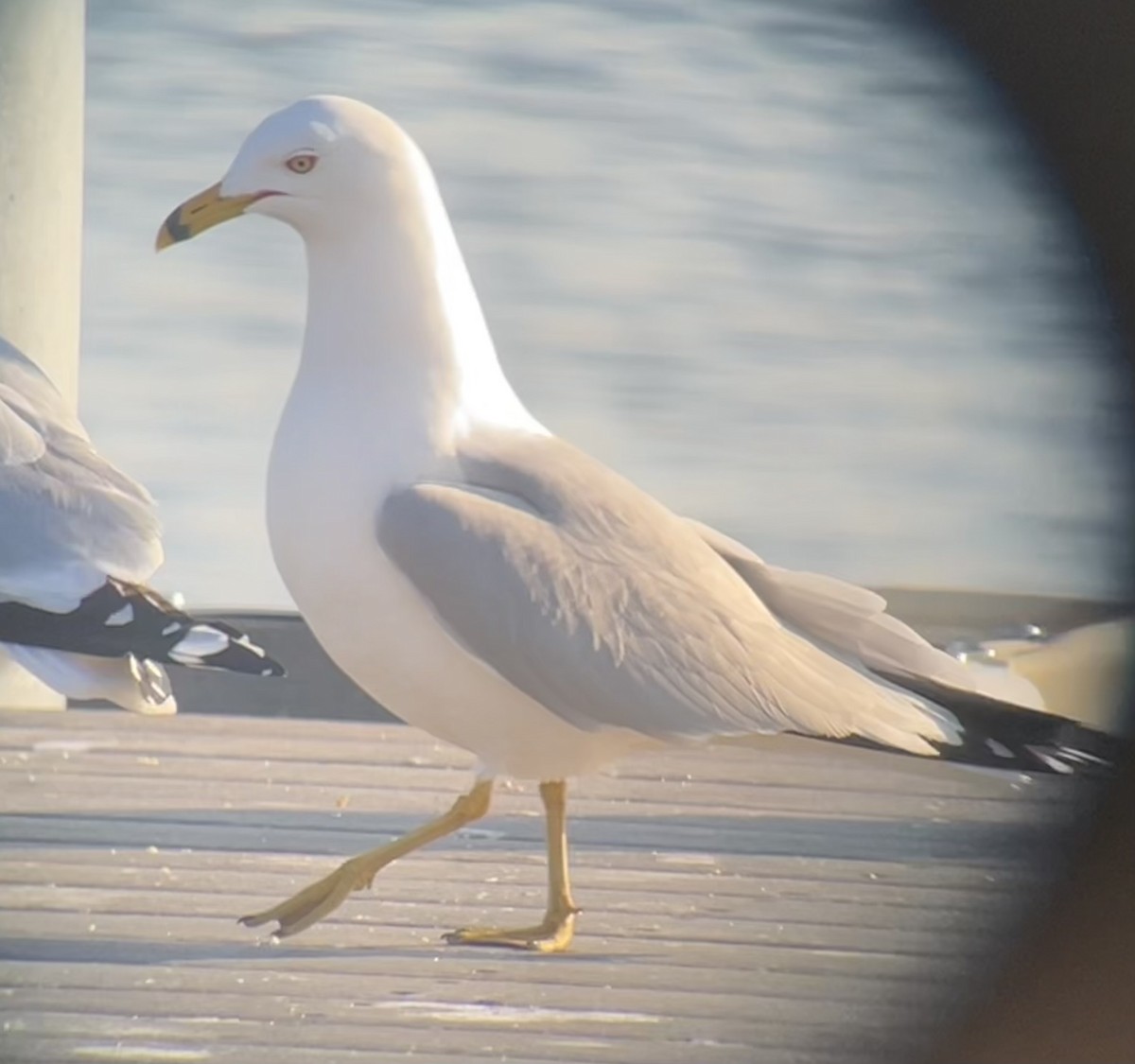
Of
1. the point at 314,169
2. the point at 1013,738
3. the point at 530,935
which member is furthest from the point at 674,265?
the point at 530,935

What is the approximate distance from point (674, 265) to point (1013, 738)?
57cm

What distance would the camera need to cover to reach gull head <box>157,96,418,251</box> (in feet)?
6.06

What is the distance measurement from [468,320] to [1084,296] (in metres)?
0.64

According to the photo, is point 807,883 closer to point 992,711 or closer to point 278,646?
point 992,711

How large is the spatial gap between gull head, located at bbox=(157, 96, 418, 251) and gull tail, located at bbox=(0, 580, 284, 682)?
391 mm

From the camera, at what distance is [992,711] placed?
195cm

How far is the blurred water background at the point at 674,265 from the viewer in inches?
76.7

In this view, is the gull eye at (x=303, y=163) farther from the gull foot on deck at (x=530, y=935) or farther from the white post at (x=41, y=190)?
the gull foot on deck at (x=530, y=935)

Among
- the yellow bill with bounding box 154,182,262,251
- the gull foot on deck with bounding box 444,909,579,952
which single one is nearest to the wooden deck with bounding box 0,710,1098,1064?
the gull foot on deck with bounding box 444,909,579,952

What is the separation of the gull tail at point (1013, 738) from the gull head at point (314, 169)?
677mm

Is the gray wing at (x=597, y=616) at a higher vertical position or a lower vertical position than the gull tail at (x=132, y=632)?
higher

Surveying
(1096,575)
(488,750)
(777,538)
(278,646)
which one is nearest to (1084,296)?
(1096,575)

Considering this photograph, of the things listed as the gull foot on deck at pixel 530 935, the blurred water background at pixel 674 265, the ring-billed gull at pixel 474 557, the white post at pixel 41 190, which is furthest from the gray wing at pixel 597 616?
the white post at pixel 41 190

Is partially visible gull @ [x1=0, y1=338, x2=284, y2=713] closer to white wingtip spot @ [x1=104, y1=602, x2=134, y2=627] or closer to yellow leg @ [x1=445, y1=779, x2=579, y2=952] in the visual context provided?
white wingtip spot @ [x1=104, y1=602, x2=134, y2=627]
